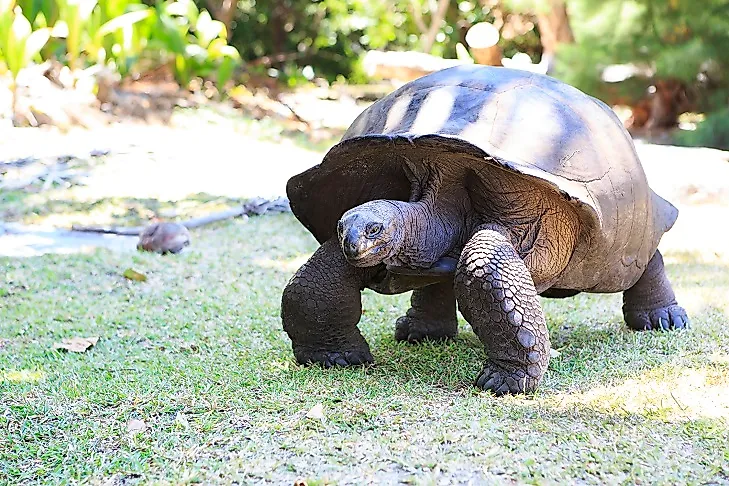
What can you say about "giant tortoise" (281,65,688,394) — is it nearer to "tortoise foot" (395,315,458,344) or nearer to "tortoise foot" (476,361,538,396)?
"tortoise foot" (476,361,538,396)

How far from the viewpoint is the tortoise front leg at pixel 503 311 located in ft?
7.91

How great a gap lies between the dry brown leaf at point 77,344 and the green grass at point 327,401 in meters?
0.05

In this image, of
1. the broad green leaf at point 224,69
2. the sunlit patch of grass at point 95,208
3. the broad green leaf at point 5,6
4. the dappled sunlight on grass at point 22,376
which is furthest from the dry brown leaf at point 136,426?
the broad green leaf at point 224,69

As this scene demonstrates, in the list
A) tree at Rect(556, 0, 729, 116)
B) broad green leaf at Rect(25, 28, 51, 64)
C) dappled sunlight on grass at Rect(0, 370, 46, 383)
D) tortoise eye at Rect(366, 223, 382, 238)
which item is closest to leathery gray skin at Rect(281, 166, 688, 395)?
tortoise eye at Rect(366, 223, 382, 238)

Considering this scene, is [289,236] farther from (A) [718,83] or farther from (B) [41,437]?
(A) [718,83]

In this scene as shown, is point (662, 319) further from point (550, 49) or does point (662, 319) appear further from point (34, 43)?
point (550, 49)

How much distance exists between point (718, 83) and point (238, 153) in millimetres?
5186

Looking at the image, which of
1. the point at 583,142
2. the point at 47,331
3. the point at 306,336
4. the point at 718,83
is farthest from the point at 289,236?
the point at 718,83

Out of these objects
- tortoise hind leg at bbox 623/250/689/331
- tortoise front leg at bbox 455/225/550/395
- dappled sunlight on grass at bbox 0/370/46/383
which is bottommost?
dappled sunlight on grass at bbox 0/370/46/383

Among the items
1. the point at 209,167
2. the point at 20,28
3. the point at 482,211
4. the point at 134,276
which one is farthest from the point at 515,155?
the point at 20,28

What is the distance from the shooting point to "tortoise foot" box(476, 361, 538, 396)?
2.47 metres

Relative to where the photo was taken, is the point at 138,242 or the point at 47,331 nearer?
the point at 47,331

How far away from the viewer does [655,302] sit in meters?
3.31

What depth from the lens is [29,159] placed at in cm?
693
